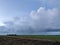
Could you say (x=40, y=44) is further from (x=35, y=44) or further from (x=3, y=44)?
(x=3, y=44)

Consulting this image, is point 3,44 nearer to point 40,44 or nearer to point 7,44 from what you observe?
point 7,44

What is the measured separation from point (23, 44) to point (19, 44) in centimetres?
133

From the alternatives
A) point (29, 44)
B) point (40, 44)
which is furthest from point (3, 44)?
point (40, 44)

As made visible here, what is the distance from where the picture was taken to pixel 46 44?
3806 centimetres

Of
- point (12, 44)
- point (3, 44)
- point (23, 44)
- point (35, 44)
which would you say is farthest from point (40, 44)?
point (3, 44)

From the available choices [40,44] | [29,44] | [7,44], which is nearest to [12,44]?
[7,44]

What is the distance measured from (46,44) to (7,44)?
10.2m

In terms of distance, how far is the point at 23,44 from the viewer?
37.3m

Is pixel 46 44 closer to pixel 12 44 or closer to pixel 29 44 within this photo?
pixel 29 44

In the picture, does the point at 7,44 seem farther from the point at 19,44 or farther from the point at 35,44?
the point at 35,44

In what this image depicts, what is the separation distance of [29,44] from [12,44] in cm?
451

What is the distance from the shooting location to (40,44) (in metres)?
37.4

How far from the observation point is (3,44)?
38.0 m

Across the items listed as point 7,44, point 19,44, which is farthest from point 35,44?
point 7,44
